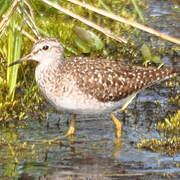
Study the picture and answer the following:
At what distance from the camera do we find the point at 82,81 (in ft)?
28.9

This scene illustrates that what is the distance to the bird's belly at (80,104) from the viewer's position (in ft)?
28.3

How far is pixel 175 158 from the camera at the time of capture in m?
8.09

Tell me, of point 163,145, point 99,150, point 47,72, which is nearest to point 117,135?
point 99,150

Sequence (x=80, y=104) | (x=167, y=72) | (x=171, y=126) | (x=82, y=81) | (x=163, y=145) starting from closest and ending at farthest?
(x=163, y=145)
(x=80, y=104)
(x=82, y=81)
(x=171, y=126)
(x=167, y=72)

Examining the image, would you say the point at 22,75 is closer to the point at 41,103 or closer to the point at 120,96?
the point at 41,103

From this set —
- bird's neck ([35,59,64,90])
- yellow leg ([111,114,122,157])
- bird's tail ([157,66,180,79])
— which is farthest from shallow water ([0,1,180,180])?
bird's neck ([35,59,64,90])

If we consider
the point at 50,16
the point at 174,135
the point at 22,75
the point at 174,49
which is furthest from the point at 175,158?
the point at 50,16

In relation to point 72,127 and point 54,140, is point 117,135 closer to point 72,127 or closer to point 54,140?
point 72,127

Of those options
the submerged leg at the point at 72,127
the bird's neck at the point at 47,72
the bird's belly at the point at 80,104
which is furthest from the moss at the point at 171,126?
the bird's neck at the point at 47,72

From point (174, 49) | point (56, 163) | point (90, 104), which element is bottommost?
point (56, 163)

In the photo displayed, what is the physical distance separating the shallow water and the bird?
247 mm

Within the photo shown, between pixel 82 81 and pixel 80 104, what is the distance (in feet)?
1.02

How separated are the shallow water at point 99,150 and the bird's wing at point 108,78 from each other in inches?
18.6

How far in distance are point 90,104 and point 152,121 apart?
3.29 feet
